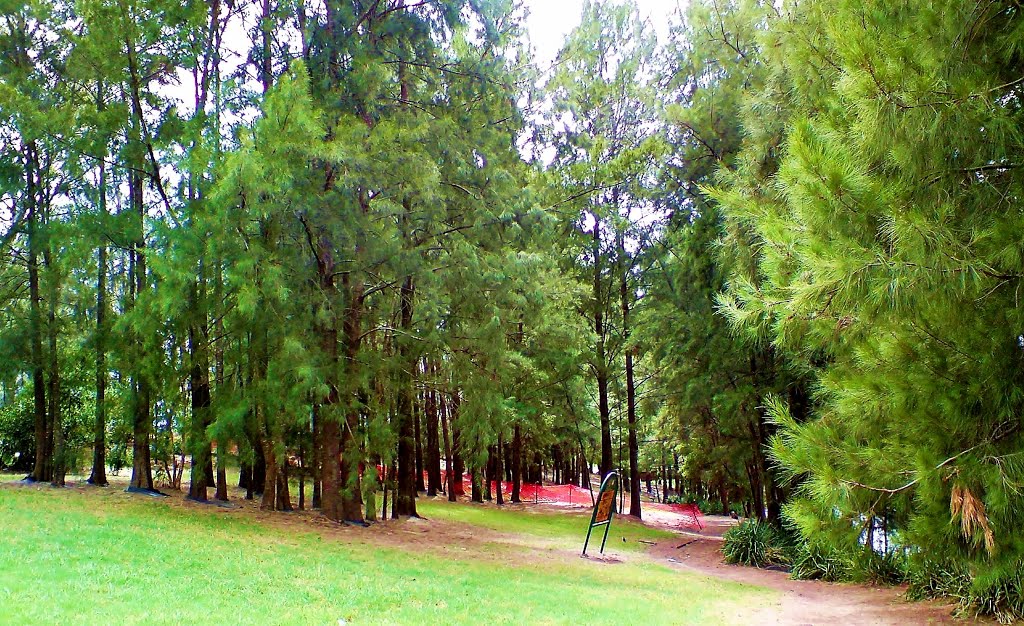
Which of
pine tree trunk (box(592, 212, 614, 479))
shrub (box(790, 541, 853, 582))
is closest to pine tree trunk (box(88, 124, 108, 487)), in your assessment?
pine tree trunk (box(592, 212, 614, 479))

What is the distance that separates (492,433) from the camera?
12.3m

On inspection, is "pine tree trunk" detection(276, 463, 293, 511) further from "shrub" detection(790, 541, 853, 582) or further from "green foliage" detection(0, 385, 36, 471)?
"shrub" detection(790, 541, 853, 582)

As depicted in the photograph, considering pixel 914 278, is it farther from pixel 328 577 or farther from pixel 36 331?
pixel 36 331

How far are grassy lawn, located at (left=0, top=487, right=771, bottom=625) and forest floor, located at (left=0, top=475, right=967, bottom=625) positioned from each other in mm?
23

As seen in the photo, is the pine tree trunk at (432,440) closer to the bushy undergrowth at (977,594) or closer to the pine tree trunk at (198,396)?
the pine tree trunk at (198,396)

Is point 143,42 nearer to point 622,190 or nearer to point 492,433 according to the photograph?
point 492,433

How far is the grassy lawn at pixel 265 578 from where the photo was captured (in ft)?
17.5

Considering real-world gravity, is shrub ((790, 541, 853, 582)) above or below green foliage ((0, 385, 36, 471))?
below

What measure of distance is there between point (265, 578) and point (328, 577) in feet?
2.15

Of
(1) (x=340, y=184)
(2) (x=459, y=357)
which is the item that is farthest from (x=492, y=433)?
(1) (x=340, y=184)

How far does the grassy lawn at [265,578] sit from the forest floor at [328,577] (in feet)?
0.07

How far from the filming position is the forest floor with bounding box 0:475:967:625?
5484 mm

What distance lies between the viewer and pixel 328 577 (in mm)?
6961

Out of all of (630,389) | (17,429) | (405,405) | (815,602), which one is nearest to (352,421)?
(405,405)
